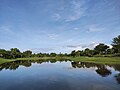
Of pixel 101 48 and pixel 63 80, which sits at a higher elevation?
pixel 101 48

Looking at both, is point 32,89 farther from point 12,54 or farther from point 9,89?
point 12,54

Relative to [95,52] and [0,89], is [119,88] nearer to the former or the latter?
[0,89]

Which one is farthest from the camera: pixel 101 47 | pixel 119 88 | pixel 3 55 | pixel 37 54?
pixel 37 54

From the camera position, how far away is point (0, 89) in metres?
17.8

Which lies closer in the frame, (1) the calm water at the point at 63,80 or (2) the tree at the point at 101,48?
(1) the calm water at the point at 63,80

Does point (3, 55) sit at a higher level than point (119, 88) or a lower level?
higher

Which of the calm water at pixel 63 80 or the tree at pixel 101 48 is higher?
the tree at pixel 101 48

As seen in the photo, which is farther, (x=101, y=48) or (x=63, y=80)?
(x=101, y=48)

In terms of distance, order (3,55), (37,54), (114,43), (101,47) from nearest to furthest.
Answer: (114,43), (3,55), (101,47), (37,54)

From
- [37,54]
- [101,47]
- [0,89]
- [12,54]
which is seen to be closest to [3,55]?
[12,54]

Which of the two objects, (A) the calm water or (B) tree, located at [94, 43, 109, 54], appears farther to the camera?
(B) tree, located at [94, 43, 109, 54]

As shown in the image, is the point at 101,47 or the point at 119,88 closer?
the point at 119,88

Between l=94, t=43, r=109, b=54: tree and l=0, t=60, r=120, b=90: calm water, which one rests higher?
l=94, t=43, r=109, b=54: tree

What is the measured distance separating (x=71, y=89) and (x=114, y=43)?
88.9 meters
